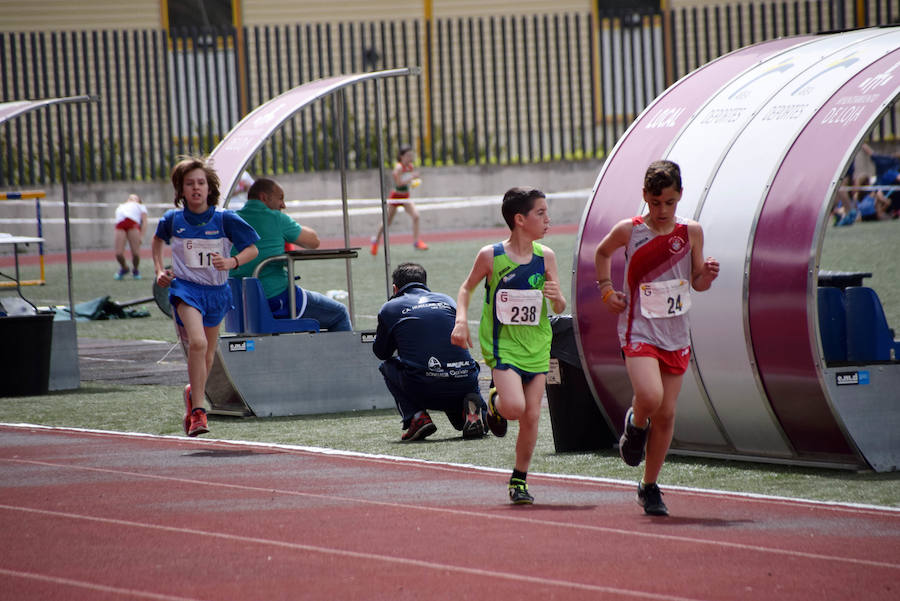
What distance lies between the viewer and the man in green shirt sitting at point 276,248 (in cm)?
1152

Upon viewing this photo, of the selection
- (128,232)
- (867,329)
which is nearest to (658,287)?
(867,329)

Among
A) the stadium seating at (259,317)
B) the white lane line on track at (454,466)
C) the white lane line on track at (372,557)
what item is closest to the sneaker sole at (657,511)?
the white lane line on track at (454,466)

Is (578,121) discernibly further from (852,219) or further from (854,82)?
(854,82)

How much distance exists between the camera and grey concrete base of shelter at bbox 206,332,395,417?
36.6 ft

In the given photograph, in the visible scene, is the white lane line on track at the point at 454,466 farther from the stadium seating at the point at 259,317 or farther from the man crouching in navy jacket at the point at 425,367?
the stadium seating at the point at 259,317

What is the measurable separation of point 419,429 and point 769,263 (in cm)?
283

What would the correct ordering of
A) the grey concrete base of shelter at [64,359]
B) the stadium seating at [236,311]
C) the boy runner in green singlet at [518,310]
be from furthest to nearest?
the grey concrete base of shelter at [64,359], the stadium seating at [236,311], the boy runner in green singlet at [518,310]

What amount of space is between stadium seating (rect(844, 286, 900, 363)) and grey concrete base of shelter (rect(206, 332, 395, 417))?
4.04m

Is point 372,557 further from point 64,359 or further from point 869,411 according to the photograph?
point 64,359

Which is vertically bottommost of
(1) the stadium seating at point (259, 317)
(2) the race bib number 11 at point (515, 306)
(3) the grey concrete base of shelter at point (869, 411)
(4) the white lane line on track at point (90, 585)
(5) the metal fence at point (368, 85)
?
(4) the white lane line on track at point (90, 585)

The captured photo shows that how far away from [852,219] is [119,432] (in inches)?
781

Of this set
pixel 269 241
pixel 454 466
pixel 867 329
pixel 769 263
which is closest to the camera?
pixel 769 263

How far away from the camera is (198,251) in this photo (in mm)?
9805

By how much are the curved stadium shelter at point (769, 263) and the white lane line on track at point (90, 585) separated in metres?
3.74
